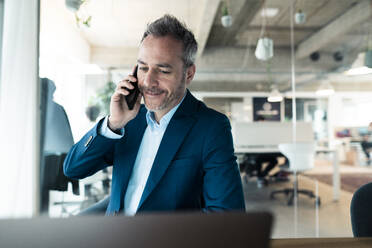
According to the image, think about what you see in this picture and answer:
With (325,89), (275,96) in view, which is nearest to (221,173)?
(275,96)

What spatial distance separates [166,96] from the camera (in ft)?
4.02

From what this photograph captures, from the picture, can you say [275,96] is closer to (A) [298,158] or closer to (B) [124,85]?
(A) [298,158]

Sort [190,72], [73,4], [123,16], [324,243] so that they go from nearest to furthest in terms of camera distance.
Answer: [324,243]
[190,72]
[73,4]
[123,16]

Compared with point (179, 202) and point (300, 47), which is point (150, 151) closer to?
point (179, 202)

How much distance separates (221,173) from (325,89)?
2794 millimetres

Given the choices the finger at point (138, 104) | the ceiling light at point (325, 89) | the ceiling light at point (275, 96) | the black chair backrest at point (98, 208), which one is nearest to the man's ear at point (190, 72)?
the finger at point (138, 104)

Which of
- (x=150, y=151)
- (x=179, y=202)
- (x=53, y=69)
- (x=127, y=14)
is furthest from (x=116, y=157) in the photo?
(x=127, y=14)

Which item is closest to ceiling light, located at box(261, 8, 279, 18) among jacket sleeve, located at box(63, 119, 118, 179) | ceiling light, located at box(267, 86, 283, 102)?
ceiling light, located at box(267, 86, 283, 102)

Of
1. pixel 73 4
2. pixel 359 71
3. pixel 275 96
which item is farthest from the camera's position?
pixel 275 96

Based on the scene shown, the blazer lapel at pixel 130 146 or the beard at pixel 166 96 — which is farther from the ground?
the beard at pixel 166 96

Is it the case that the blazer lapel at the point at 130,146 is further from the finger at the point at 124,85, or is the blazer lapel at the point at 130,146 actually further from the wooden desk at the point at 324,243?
A: the wooden desk at the point at 324,243

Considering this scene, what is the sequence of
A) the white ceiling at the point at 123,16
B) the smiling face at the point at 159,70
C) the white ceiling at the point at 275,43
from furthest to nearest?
the white ceiling at the point at 275,43, the white ceiling at the point at 123,16, the smiling face at the point at 159,70

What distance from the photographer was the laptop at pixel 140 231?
0.32 m

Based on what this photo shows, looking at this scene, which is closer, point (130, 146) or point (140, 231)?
point (140, 231)
